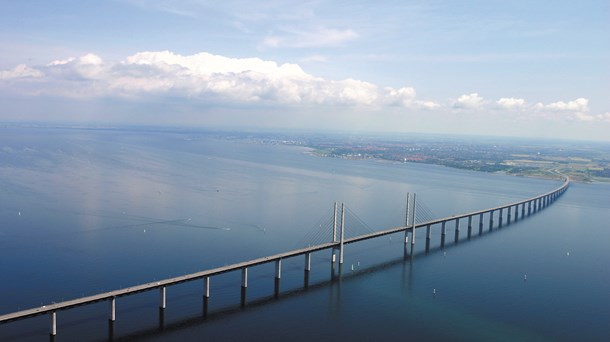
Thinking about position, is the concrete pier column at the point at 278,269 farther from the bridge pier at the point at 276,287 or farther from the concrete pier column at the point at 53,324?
the concrete pier column at the point at 53,324

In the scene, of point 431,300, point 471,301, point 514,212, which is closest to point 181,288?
point 431,300

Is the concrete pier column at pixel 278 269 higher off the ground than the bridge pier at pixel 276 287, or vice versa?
the concrete pier column at pixel 278 269

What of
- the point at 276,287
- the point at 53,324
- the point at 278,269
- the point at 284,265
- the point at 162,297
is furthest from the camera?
the point at 284,265

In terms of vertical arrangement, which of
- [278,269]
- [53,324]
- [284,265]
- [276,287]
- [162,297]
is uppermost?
[278,269]

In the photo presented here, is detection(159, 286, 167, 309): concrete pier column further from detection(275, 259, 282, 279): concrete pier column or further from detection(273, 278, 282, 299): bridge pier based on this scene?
detection(275, 259, 282, 279): concrete pier column

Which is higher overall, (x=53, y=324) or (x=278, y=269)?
(x=278, y=269)

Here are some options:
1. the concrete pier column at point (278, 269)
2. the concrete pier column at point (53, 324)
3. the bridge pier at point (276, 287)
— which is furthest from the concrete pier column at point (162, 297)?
the concrete pier column at point (278, 269)

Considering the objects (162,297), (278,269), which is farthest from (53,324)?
(278,269)

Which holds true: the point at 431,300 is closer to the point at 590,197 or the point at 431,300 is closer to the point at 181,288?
the point at 181,288

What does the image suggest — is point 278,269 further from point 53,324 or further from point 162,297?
point 53,324
